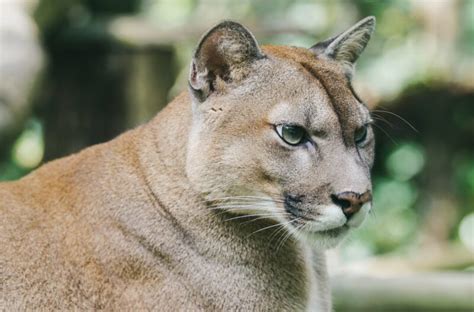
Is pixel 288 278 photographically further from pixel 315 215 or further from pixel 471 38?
pixel 471 38

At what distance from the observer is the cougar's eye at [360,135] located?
509 cm

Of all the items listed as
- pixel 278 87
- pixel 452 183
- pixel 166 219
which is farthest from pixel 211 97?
pixel 452 183

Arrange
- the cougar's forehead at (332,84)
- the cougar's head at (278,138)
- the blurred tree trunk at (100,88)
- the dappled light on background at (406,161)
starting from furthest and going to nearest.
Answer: the dappled light on background at (406,161) → the blurred tree trunk at (100,88) → the cougar's forehead at (332,84) → the cougar's head at (278,138)

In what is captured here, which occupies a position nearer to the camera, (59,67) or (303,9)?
(59,67)

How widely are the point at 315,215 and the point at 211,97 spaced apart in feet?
2.89

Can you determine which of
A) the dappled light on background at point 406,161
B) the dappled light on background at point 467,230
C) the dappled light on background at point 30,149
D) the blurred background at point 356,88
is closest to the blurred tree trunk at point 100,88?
the blurred background at point 356,88

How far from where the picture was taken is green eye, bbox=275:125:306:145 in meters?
4.86

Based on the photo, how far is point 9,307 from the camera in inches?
193

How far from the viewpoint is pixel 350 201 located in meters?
4.65

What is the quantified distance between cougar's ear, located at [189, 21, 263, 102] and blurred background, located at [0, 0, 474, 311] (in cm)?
429

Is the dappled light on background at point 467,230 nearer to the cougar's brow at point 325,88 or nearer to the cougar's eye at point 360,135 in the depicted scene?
the cougar's eye at point 360,135

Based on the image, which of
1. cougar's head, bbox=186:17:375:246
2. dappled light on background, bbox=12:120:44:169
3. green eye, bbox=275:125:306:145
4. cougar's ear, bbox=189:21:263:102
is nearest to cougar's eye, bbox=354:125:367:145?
cougar's head, bbox=186:17:375:246

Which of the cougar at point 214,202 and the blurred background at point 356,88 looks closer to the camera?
the cougar at point 214,202

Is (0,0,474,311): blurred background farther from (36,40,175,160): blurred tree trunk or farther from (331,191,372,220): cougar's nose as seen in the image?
(331,191,372,220): cougar's nose
